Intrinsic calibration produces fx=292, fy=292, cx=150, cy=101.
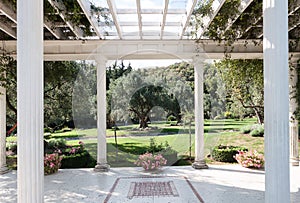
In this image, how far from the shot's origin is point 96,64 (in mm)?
7051

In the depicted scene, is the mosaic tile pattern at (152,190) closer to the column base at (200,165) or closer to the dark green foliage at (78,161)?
the column base at (200,165)

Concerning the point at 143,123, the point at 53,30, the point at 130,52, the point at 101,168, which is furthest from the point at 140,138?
the point at 53,30

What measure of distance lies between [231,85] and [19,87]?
6.89m

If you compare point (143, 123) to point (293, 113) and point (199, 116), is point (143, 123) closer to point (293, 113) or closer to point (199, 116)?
point (199, 116)

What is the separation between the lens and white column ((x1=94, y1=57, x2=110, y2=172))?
22.8 ft

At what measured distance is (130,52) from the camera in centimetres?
666

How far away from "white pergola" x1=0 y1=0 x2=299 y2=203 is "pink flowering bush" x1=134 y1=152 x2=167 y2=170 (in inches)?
35.4

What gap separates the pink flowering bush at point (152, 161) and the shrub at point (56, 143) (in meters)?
3.62

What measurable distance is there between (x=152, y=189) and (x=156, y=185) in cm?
32

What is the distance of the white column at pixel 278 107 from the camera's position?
2.48 m

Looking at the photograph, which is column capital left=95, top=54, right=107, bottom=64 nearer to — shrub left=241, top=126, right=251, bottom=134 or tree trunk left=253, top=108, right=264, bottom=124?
tree trunk left=253, top=108, right=264, bottom=124

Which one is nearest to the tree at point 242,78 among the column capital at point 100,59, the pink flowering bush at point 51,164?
the column capital at point 100,59

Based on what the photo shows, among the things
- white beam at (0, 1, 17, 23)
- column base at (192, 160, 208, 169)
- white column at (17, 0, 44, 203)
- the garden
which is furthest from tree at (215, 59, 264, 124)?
white column at (17, 0, 44, 203)

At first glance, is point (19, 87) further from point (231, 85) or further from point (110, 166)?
point (231, 85)
